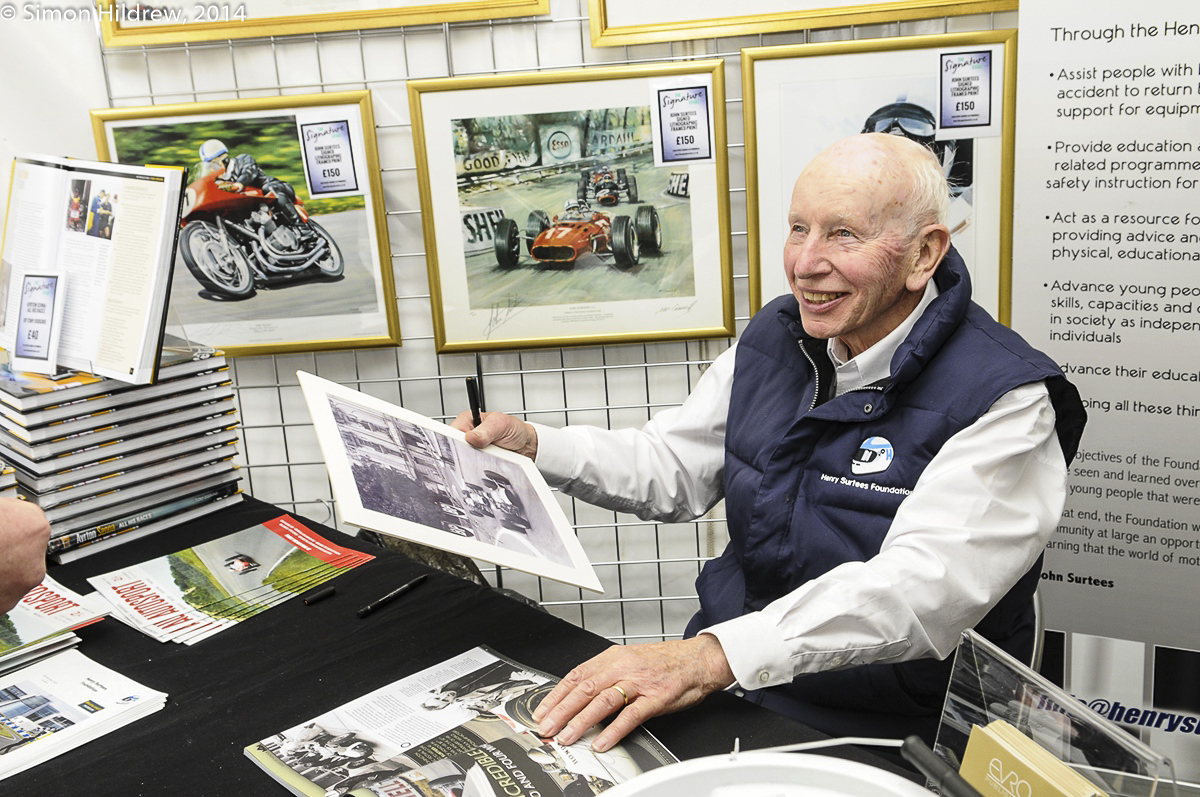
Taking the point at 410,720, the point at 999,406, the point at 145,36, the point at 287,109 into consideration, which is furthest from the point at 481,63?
the point at 410,720

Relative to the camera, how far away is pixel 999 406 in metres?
1.31

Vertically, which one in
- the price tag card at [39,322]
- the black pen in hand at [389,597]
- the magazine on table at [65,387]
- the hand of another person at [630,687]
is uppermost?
the price tag card at [39,322]

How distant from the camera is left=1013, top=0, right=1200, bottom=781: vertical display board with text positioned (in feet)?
6.11

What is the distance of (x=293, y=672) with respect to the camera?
125 centimetres

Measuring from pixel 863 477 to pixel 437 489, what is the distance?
628 mm

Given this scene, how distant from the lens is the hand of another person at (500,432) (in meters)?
1.53

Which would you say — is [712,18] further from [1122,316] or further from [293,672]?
[293,672]

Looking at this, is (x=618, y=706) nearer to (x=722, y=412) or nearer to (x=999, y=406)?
(x=999, y=406)

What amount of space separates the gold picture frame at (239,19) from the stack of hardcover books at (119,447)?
2.78 ft

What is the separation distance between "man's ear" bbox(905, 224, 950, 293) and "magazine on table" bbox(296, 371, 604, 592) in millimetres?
671

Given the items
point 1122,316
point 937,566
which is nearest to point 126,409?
point 937,566

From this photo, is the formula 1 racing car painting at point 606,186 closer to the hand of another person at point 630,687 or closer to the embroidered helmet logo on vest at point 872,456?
the embroidered helmet logo on vest at point 872,456

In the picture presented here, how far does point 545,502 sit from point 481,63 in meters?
1.23
